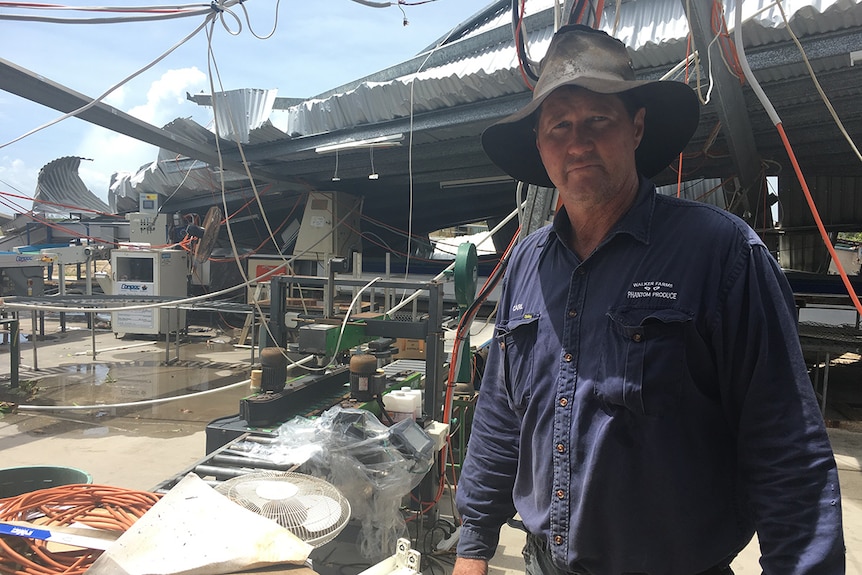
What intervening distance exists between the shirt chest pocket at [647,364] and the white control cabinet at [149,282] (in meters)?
7.91

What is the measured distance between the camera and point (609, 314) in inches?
42.8

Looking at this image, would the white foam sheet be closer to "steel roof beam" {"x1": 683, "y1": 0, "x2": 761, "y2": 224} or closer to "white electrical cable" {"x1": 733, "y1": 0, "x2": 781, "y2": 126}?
"white electrical cable" {"x1": 733, "y1": 0, "x2": 781, "y2": 126}

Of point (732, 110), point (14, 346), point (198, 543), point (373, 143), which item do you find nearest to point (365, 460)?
point (198, 543)

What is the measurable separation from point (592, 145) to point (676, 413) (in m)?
0.61

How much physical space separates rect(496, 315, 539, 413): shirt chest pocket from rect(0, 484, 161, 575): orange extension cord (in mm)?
1094

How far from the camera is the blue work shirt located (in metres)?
0.91

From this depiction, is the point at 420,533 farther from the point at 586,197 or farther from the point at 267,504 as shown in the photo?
the point at 586,197

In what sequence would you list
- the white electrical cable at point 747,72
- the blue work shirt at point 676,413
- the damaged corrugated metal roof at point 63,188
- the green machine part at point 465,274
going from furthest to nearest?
1. the damaged corrugated metal roof at point 63,188
2. the green machine part at point 465,274
3. the white electrical cable at point 747,72
4. the blue work shirt at point 676,413

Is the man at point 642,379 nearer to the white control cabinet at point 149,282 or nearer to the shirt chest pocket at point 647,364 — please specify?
the shirt chest pocket at point 647,364

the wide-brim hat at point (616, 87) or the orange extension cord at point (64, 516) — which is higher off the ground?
the wide-brim hat at point (616, 87)

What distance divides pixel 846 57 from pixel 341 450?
419cm

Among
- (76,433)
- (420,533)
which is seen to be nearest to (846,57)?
A: (420,533)

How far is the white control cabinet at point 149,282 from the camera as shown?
25.8ft

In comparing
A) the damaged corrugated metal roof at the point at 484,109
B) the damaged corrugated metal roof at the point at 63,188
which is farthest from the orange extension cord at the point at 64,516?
the damaged corrugated metal roof at the point at 63,188
